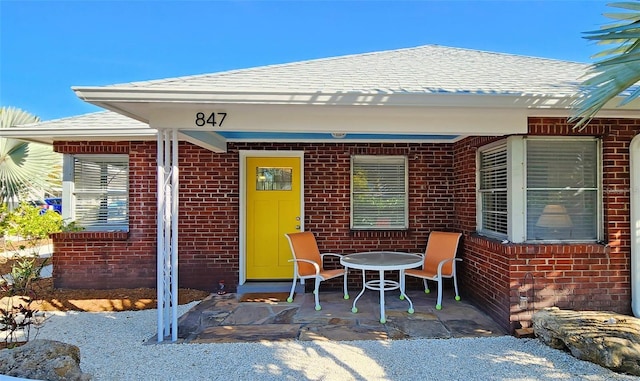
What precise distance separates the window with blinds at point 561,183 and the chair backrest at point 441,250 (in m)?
1.22

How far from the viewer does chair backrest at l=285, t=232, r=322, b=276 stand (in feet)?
17.3

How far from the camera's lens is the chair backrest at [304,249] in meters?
5.29

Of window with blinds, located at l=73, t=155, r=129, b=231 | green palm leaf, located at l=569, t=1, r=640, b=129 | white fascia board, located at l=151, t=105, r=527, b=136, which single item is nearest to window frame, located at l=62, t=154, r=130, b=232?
window with blinds, located at l=73, t=155, r=129, b=231

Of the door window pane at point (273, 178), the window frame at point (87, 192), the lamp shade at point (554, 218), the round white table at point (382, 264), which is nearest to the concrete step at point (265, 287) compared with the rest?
the round white table at point (382, 264)

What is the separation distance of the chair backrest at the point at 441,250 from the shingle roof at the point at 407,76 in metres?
2.26

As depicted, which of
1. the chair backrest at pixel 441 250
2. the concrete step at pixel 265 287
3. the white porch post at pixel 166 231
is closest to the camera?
the white porch post at pixel 166 231

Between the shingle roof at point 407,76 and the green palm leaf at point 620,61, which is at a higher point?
the shingle roof at point 407,76

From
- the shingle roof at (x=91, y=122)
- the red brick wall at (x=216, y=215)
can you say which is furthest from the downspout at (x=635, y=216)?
the shingle roof at (x=91, y=122)

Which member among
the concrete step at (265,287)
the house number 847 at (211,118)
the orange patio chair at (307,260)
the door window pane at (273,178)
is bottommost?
the concrete step at (265,287)

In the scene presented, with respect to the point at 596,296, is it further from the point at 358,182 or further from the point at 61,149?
the point at 61,149

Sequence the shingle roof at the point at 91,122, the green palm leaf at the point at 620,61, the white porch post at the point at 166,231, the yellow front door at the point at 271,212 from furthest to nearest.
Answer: the yellow front door at the point at 271,212, the shingle roof at the point at 91,122, the white porch post at the point at 166,231, the green palm leaf at the point at 620,61

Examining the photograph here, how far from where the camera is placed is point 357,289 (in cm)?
593

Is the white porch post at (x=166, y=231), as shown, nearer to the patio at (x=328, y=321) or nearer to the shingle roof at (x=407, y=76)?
the patio at (x=328, y=321)

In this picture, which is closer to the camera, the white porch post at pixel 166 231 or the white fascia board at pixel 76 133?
the white porch post at pixel 166 231
